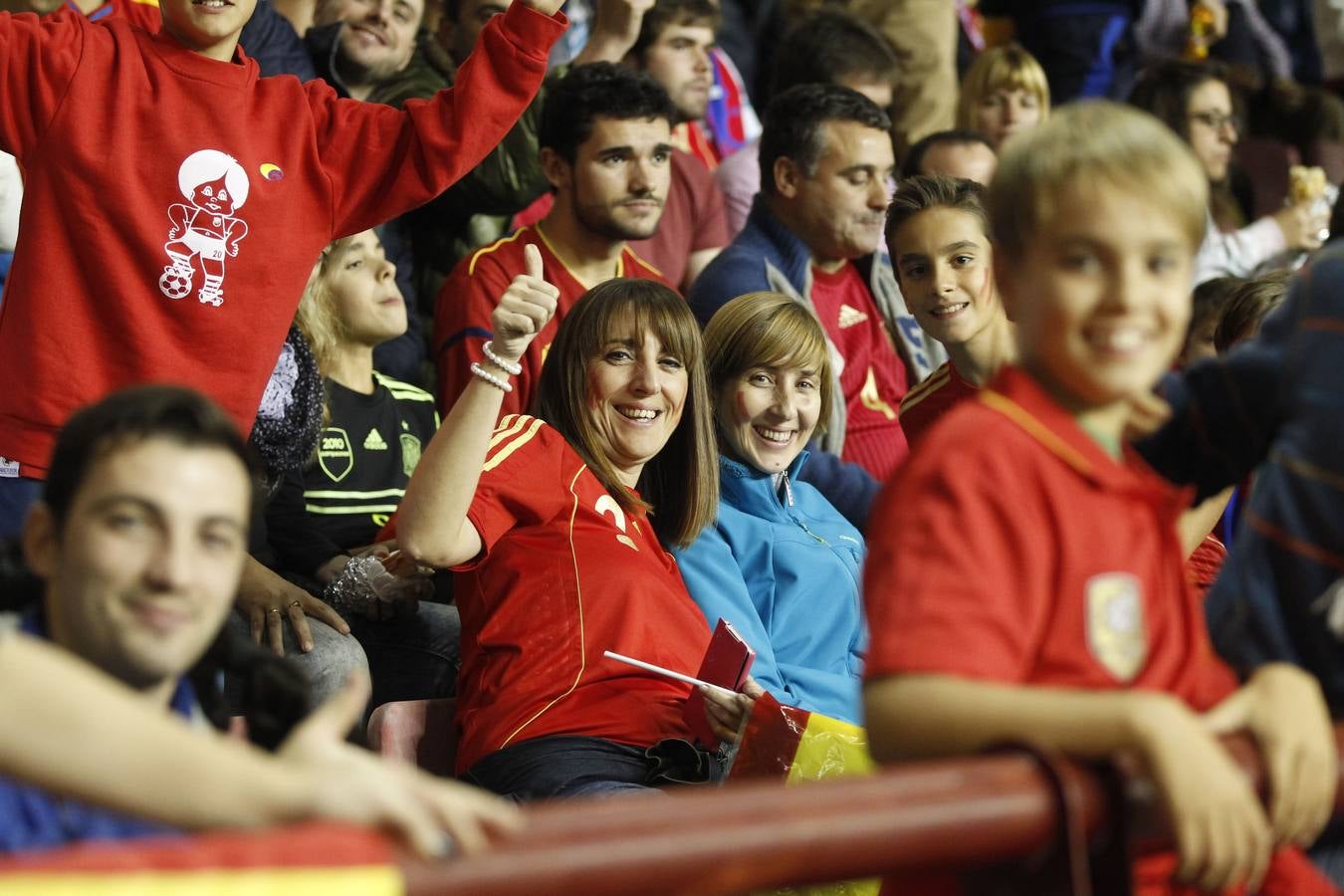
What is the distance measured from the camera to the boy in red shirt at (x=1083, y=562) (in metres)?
1.31

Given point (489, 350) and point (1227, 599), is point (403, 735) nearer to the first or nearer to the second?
point (489, 350)

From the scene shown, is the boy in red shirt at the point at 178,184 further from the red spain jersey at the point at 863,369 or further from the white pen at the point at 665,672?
the red spain jersey at the point at 863,369

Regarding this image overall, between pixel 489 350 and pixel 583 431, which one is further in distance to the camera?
pixel 583 431

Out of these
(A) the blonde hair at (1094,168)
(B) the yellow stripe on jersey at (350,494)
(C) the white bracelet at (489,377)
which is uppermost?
(A) the blonde hair at (1094,168)

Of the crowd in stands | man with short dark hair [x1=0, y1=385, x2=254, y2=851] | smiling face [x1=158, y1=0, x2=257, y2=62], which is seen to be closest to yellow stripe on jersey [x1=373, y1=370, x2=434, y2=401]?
the crowd in stands

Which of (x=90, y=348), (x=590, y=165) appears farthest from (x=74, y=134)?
(x=590, y=165)

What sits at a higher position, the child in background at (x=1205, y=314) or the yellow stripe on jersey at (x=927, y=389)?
the child in background at (x=1205, y=314)

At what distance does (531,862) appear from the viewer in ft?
3.48

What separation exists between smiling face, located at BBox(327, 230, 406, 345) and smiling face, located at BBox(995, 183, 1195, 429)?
2.47 meters

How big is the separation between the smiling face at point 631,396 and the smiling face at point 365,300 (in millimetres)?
867

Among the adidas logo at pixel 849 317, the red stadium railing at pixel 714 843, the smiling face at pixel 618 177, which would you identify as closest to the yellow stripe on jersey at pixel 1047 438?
the red stadium railing at pixel 714 843

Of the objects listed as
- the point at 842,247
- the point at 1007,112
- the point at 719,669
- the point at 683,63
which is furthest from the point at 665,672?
the point at 1007,112

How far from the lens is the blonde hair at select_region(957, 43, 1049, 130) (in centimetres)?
564

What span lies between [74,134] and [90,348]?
33 centimetres
